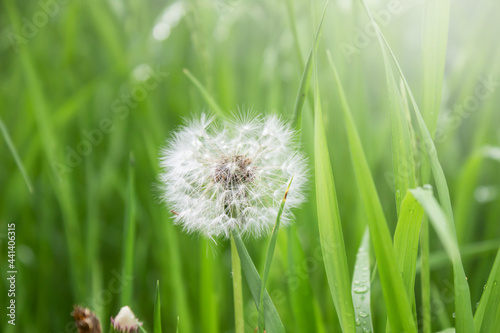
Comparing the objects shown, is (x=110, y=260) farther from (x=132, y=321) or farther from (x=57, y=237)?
(x=132, y=321)

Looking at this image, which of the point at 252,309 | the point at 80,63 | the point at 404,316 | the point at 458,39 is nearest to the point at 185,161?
the point at 404,316

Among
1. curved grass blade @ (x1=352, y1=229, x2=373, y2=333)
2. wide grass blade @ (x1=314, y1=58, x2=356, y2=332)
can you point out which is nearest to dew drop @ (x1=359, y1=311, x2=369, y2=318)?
curved grass blade @ (x1=352, y1=229, x2=373, y2=333)

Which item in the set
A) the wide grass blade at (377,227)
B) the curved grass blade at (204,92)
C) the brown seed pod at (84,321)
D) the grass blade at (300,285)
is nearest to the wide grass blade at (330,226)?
the wide grass blade at (377,227)

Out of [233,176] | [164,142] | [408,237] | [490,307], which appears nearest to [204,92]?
[233,176]

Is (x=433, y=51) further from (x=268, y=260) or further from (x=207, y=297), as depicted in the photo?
(x=207, y=297)

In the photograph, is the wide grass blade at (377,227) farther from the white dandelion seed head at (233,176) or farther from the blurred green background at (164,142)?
the blurred green background at (164,142)
